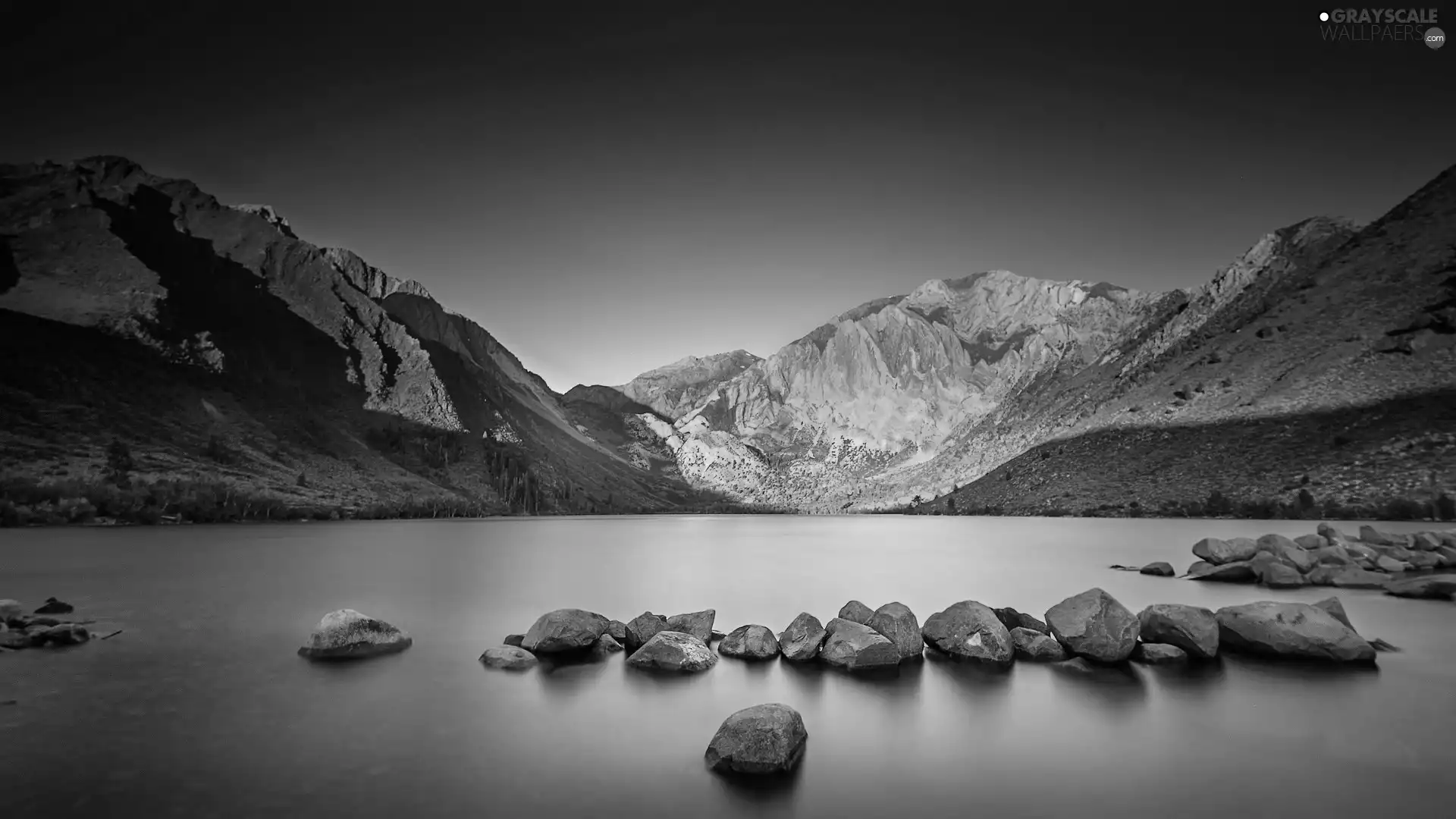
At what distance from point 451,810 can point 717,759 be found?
402 cm

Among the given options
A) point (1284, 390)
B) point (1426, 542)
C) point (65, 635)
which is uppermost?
point (1284, 390)

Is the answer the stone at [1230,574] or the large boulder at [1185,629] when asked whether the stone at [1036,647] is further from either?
the stone at [1230,574]

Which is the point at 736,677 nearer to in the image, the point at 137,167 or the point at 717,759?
the point at 717,759

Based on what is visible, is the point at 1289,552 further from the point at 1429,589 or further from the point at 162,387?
the point at 162,387

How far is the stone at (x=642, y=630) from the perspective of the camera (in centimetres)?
1962

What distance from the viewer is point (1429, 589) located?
2789 centimetres

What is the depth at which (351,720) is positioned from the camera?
519 inches

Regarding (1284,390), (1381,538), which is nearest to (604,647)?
(1381,538)

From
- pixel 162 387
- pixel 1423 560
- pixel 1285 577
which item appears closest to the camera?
pixel 1285 577

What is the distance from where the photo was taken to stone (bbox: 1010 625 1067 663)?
17.8 metres

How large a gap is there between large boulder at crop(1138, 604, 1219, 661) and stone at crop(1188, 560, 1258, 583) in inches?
832

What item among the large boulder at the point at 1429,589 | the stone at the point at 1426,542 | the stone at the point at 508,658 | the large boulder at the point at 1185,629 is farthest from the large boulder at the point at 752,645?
the stone at the point at 1426,542

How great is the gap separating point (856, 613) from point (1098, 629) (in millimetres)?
6388

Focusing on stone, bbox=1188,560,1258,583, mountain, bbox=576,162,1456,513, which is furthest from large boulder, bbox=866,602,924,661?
mountain, bbox=576,162,1456,513
